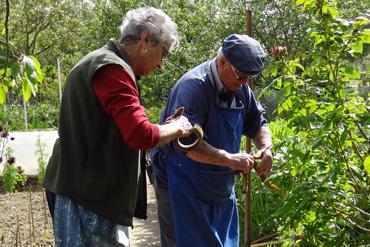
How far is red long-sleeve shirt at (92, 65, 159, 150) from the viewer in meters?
2.00

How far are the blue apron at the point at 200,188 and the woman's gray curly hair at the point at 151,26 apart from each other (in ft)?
1.83

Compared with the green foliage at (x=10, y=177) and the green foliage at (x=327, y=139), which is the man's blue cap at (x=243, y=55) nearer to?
the green foliage at (x=327, y=139)

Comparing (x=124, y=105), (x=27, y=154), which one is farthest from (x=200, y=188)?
(x=27, y=154)

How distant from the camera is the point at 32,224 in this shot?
461cm

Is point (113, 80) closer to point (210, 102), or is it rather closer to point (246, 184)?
point (210, 102)

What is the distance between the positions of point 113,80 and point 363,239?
59.5 inches

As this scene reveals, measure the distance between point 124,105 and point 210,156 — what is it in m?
0.64

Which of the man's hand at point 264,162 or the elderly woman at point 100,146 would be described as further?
the man's hand at point 264,162

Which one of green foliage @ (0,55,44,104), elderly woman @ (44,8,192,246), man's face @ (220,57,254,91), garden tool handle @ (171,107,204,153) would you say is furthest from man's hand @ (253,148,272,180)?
green foliage @ (0,55,44,104)

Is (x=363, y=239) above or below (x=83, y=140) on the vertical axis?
below

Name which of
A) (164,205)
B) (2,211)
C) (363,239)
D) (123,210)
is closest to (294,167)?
(363,239)

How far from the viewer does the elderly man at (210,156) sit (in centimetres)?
257

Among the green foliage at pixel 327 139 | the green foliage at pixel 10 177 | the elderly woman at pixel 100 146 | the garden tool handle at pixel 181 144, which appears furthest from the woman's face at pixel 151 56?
the green foliage at pixel 10 177

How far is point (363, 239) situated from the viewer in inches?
108
